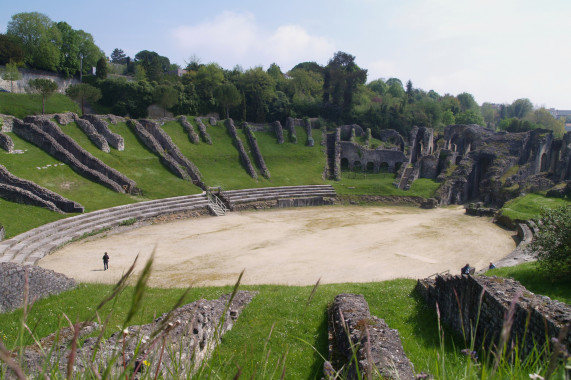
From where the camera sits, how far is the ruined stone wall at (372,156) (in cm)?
4653

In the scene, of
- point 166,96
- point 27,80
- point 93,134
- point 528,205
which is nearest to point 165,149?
point 93,134

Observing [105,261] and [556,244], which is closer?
[556,244]

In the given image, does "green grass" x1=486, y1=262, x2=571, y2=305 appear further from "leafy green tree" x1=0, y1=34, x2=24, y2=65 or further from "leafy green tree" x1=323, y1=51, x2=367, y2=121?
"leafy green tree" x1=0, y1=34, x2=24, y2=65

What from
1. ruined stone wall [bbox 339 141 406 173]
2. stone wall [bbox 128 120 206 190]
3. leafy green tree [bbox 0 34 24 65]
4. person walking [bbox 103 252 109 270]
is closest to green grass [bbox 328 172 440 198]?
ruined stone wall [bbox 339 141 406 173]

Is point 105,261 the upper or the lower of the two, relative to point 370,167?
lower

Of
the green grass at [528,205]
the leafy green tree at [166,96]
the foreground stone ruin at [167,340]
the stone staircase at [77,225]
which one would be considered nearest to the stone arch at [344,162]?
the green grass at [528,205]

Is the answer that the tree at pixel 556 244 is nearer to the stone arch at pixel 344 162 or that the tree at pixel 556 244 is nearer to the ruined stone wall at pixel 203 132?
the stone arch at pixel 344 162

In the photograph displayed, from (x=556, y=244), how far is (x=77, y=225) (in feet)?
77.7

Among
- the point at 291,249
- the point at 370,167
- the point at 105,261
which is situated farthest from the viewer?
the point at 370,167

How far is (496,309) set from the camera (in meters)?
9.31

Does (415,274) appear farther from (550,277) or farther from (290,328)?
(290,328)

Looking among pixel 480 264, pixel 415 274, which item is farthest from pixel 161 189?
pixel 480 264

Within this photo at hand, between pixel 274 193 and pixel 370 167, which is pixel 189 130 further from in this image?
pixel 370 167

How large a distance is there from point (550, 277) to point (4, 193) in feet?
91.1
